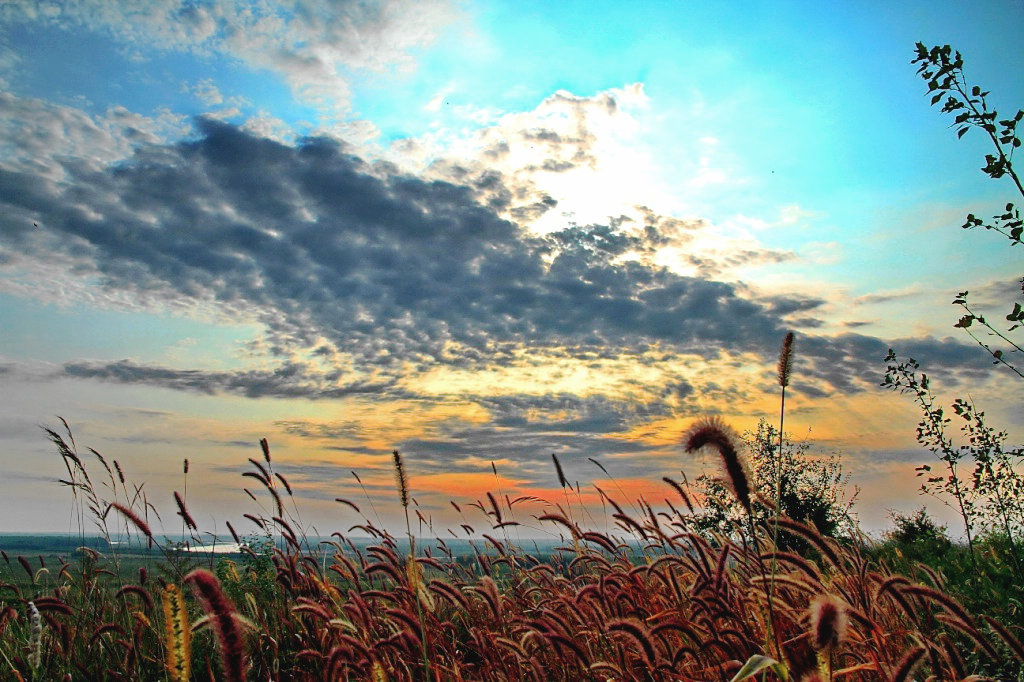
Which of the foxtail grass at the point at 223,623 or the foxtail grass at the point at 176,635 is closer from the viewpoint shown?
the foxtail grass at the point at 223,623

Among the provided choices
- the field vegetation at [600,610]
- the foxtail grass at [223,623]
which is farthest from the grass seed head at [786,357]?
the foxtail grass at [223,623]

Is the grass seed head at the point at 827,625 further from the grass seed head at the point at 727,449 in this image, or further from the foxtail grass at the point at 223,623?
the foxtail grass at the point at 223,623

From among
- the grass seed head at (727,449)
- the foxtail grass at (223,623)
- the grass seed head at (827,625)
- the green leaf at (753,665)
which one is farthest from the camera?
the grass seed head at (727,449)

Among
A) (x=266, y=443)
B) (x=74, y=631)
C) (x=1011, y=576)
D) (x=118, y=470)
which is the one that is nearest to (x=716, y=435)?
(x=266, y=443)

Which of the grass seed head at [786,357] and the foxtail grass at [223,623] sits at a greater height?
the grass seed head at [786,357]

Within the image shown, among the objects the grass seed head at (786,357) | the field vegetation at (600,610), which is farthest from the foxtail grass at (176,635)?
the grass seed head at (786,357)

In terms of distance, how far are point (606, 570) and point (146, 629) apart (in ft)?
15.6

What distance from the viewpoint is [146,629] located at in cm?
690

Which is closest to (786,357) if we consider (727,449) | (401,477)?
(727,449)

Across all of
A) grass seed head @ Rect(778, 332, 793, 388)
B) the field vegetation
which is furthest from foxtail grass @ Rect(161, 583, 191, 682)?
grass seed head @ Rect(778, 332, 793, 388)

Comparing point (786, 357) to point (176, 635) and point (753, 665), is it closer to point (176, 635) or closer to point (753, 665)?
point (753, 665)

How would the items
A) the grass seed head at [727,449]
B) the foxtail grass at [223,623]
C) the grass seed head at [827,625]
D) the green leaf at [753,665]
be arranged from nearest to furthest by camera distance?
the foxtail grass at [223,623]
the grass seed head at [827,625]
the green leaf at [753,665]
the grass seed head at [727,449]

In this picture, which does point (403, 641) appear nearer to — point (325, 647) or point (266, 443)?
point (325, 647)

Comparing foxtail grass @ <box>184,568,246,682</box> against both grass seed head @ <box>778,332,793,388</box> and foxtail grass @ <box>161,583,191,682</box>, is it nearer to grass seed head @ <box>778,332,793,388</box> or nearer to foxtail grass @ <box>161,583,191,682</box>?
foxtail grass @ <box>161,583,191,682</box>
